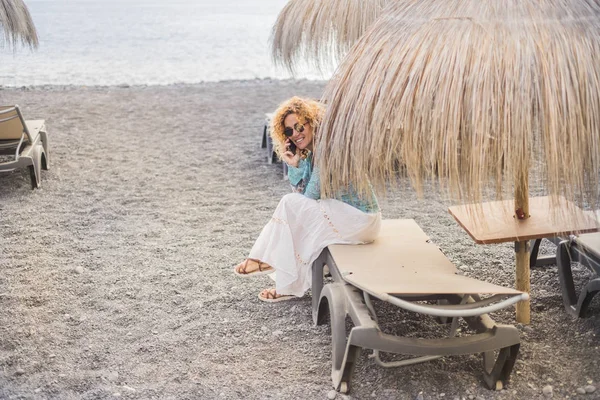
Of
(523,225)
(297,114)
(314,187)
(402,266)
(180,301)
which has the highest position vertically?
(297,114)

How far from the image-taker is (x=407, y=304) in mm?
2303

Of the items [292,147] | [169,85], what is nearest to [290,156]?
[292,147]

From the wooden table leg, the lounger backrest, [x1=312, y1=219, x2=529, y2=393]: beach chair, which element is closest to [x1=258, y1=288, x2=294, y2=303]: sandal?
[x1=312, y1=219, x2=529, y2=393]: beach chair

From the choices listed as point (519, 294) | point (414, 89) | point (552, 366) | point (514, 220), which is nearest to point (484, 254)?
point (514, 220)

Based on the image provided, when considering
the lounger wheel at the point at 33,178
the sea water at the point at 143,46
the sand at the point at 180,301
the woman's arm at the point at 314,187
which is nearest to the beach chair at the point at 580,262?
the sand at the point at 180,301

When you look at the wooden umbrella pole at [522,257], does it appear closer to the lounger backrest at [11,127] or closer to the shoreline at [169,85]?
the lounger backrest at [11,127]

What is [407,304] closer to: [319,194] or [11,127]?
[319,194]

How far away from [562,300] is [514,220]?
575 mm

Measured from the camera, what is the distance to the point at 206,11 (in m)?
31.0

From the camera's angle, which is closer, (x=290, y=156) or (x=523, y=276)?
(x=523, y=276)

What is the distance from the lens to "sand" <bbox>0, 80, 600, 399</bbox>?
2609mm

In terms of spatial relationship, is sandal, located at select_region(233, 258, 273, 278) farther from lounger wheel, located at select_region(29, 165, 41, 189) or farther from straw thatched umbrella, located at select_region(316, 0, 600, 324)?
lounger wheel, located at select_region(29, 165, 41, 189)

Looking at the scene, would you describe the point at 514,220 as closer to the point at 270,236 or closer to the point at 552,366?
the point at 552,366

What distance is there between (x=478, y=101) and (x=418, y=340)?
2.77 feet
